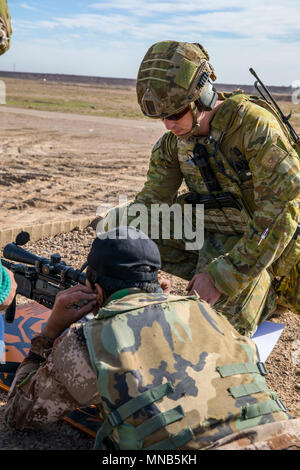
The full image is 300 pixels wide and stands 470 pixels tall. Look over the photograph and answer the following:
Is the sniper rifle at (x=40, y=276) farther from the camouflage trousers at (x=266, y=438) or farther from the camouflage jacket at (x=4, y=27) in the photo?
the camouflage trousers at (x=266, y=438)

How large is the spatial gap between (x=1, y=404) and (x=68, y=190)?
22.6ft

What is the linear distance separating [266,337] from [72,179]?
738 centimetres

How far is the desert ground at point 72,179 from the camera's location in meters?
3.88

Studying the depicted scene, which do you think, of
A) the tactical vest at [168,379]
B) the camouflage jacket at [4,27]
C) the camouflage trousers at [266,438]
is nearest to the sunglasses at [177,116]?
the camouflage jacket at [4,27]

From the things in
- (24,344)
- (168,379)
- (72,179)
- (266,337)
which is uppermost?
(168,379)

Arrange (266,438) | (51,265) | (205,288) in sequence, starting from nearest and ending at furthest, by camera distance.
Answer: (266,438) < (205,288) < (51,265)

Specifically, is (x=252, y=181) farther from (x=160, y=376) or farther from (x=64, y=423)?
(x=160, y=376)

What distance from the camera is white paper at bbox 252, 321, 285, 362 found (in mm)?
4049

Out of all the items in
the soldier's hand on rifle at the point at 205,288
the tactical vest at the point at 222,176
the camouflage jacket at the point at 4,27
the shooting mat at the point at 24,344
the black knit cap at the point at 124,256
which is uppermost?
the camouflage jacket at the point at 4,27

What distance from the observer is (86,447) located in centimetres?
286

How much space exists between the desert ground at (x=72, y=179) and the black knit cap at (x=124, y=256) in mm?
997

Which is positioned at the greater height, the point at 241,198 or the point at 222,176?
the point at 222,176

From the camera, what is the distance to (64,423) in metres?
3.01

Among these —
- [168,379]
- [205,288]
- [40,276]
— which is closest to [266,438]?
[168,379]
